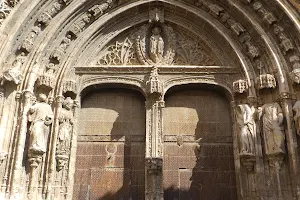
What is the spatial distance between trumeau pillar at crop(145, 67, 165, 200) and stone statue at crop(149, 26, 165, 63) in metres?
0.50

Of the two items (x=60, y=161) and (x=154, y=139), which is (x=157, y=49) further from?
(x=60, y=161)

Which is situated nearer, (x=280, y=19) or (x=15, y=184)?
(x=15, y=184)

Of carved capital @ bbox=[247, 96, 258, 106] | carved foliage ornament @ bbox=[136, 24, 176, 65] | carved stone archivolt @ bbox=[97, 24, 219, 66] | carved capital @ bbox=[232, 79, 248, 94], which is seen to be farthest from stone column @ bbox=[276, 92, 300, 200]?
carved foliage ornament @ bbox=[136, 24, 176, 65]

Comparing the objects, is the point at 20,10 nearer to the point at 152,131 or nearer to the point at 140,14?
the point at 140,14

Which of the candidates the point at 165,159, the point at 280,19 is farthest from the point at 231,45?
the point at 165,159

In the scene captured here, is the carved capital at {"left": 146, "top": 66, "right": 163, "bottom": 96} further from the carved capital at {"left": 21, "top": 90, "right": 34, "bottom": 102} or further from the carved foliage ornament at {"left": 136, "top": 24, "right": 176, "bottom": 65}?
the carved capital at {"left": 21, "top": 90, "right": 34, "bottom": 102}

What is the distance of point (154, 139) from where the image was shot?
931 centimetres

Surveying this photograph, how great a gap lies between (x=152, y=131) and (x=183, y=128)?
0.89 m

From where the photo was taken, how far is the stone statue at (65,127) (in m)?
8.97

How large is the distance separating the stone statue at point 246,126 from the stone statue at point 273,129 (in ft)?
0.86

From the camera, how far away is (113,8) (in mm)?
10578

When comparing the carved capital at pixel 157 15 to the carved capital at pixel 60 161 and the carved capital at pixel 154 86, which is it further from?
the carved capital at pixel 60 161

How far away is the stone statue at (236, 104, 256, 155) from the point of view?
8727 mm

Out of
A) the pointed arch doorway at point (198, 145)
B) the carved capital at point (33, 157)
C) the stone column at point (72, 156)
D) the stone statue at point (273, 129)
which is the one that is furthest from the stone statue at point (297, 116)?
the carved capital at point (33, 157)
